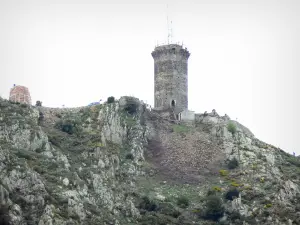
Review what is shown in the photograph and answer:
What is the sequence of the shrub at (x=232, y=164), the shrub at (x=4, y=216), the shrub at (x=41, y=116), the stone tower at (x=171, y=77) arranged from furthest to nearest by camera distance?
the stone tower at (x=171, y=77)
the shrub at (x=232, y=164)
the shrub at (x=41, y=116)
the shrub at (x=4, y=216)

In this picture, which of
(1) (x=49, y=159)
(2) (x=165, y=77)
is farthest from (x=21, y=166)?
(2) (x=165, y=77)

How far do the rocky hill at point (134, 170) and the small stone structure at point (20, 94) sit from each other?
5663mm

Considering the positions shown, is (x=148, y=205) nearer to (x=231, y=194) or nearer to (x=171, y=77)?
(x=231, y=194)

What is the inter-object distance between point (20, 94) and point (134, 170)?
28.6m

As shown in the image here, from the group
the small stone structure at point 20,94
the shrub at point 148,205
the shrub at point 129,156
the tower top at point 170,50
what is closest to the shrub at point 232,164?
the shrub at point 129,156

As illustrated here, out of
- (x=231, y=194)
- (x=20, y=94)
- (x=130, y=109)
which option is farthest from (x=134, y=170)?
(x=20, y=94)

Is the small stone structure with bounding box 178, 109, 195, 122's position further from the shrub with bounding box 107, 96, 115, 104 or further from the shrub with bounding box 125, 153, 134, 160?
the shrub with bounding box 125, 153, 134, 160

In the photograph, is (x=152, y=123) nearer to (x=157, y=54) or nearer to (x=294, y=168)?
(x=157, y=54)

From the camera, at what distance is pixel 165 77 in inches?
5443

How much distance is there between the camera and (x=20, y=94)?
424 feet

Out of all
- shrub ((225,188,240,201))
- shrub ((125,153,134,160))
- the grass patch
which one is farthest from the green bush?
shrub ((225,188,240,201))

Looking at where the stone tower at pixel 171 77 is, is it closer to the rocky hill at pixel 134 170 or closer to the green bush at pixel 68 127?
the rocky hill at pixel 134 170

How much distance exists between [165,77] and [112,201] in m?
40.5

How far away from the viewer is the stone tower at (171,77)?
13725cm
